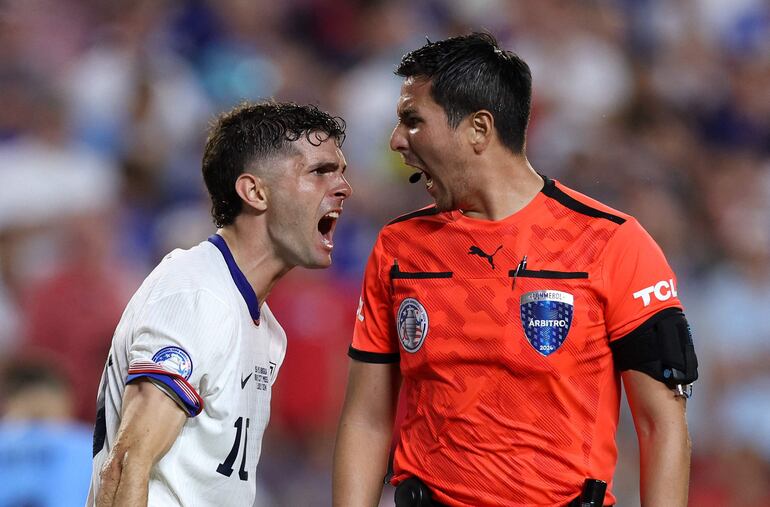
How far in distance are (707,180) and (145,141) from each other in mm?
3570

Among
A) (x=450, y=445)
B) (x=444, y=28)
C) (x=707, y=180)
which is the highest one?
(x=444, y=28)

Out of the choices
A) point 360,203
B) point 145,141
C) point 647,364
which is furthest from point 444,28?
point 647,364

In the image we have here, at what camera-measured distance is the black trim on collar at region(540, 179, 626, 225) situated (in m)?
3.25

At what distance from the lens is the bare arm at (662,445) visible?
3.12m

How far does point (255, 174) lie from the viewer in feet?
11.6

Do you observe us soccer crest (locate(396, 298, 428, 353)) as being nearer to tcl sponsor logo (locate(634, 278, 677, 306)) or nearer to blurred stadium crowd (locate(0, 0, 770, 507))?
tcl sponsor logo (locate(634, 278, 677, 306))

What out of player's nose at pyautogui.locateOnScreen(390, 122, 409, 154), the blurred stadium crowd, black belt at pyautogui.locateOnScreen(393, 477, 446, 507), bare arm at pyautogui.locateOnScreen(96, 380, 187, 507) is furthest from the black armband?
the blurred stadium crowd

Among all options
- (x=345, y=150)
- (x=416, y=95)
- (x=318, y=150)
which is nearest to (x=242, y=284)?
(x=318, y=150)

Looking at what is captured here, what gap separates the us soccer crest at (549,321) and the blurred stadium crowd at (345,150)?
8.98ft

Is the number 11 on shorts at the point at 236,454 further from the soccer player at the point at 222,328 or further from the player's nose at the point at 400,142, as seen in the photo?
the player's nose at the point at 400,142

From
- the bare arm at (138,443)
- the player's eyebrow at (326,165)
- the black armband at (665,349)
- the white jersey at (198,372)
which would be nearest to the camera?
the bare arm at (138,443)

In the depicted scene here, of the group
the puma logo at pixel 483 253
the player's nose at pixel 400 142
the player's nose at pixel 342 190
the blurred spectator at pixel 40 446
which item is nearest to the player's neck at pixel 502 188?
the puma logo at pixel 483 253

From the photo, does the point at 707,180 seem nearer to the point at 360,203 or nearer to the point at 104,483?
the point at 360,203

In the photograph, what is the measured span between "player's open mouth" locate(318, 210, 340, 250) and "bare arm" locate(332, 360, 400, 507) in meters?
0.41
